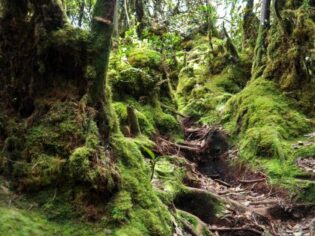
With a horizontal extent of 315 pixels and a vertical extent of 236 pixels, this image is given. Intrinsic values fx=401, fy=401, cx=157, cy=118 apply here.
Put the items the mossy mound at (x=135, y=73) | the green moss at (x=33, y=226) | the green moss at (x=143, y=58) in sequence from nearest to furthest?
the green moss at (x=33, y=226) < the mossy mound at (x=135, y=73) < the green moss at (x=143, y=58)

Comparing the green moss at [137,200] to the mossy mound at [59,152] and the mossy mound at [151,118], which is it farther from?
the mossy mound at [151,118]

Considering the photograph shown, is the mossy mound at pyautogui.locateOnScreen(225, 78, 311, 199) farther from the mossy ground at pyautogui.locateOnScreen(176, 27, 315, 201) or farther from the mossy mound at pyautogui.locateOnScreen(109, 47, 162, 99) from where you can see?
the mossy mound at pyautogui.locateOnScreen(109, 47, 162, 99)

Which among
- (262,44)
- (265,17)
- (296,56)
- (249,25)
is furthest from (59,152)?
(249,25)

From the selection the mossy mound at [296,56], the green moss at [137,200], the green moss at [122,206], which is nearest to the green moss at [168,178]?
the green moss at [137,200]

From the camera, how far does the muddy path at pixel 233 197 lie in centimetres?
564

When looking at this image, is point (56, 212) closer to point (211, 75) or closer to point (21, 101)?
point (21, 101)

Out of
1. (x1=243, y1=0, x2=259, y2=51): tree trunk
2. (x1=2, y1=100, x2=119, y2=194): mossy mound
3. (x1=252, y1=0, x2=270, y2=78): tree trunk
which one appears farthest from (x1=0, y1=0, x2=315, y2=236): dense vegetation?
(x1=243, y1=0, x2=259, y2=51): tree trunk

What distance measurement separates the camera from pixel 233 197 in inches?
270

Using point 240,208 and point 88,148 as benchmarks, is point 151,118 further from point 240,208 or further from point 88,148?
point 88,148

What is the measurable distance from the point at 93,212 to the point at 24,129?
3.54ft

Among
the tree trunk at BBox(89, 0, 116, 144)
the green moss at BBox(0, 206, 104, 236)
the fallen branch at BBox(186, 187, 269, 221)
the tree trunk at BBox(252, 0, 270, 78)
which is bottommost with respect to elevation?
the fallen branch at BBox(186, 187, 269, 221)

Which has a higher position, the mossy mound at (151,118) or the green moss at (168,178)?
the mossy mound at (151,118)

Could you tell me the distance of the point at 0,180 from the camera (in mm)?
3566

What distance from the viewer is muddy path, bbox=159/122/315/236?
5.64 meters
